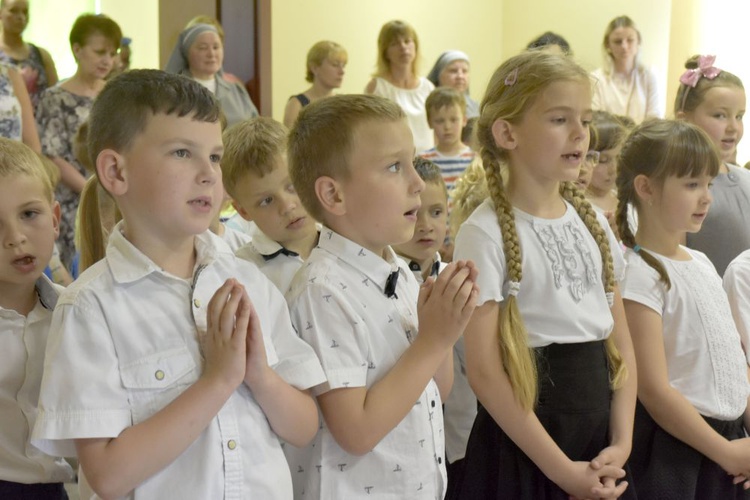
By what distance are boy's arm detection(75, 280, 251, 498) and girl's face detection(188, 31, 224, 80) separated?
3627 mm

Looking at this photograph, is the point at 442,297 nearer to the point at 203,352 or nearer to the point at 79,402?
the point at 203,352

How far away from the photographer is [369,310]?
1705 millimetres

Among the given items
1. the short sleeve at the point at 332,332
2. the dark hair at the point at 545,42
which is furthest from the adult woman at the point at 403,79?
the short sleeve at the point at 332,332

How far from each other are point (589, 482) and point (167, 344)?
1.06 metres

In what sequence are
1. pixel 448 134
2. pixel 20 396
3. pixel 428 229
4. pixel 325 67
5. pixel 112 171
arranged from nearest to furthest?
pixel 112 171 → pixel 20 396 → pixel 428 229 → pixel 448 134 → pixel 325 67

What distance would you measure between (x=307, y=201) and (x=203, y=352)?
47cm

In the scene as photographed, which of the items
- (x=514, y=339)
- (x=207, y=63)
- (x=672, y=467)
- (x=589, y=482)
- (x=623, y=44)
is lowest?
(x=672, y=467)

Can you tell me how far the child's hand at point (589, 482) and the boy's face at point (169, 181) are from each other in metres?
1.03

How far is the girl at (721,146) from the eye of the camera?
3143 mm

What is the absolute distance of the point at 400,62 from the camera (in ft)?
18.7

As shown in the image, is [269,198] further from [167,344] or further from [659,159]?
[659,159]

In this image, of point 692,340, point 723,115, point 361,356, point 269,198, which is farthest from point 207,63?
point 361,356

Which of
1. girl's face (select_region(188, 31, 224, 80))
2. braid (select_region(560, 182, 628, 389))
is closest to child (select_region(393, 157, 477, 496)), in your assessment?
braid (select_region(560, 182, 628, 389))

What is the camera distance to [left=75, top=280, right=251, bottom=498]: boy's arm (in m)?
1.34
